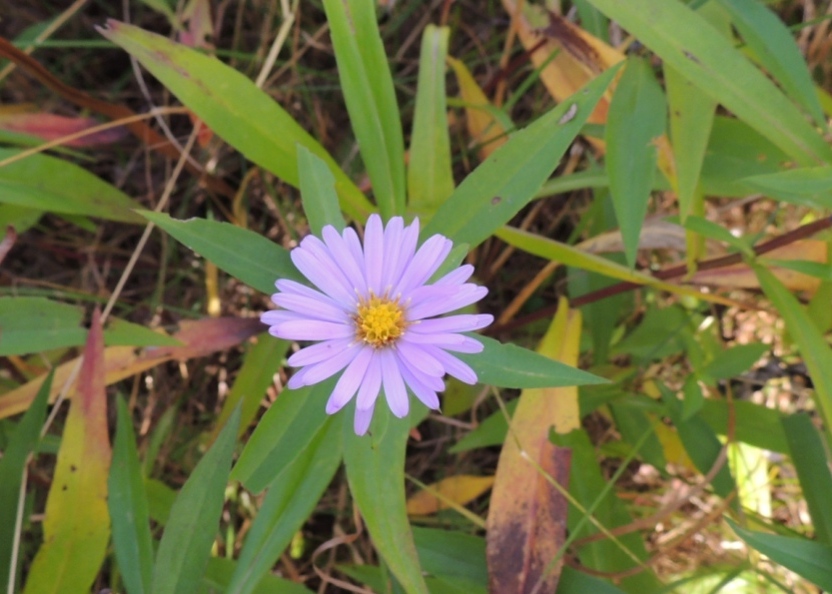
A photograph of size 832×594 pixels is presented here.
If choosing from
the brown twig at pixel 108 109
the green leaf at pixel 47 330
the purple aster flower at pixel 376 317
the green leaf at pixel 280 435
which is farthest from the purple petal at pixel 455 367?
the brown twig at pixel 108 109

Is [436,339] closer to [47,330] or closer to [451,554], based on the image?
[451,554]

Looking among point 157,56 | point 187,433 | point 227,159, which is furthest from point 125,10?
point 187,433

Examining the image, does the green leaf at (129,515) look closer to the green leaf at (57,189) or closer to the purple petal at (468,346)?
the green leaf at (57,189)

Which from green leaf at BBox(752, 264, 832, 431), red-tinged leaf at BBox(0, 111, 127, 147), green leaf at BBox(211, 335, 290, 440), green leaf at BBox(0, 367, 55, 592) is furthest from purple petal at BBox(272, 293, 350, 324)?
red-tinged leaf at BBox(0, 111, 127, 147)

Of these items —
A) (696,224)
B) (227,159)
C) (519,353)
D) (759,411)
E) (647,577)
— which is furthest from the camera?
(227,159)

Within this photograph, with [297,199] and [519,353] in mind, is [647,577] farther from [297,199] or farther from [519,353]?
[297,199]

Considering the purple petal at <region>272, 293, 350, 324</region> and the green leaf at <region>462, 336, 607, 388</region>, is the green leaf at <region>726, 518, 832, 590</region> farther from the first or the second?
the purple petal at <region>272, 293, 350, 324</region>

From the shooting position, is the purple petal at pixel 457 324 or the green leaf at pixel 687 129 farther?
the green leaf at pixel 687 129
